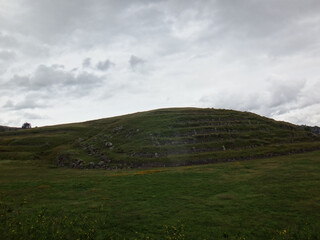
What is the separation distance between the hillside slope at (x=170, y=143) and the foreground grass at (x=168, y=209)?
122 feet

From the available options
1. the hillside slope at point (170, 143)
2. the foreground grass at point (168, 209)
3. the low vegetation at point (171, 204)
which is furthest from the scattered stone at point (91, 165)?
the foreground grass at point (168, 209)

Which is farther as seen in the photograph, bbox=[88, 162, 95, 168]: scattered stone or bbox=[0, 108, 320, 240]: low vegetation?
bbox=[88, 162, 95, 168]: scattered stone

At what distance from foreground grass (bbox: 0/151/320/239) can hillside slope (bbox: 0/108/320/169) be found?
37155 mm

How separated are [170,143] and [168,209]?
209ft

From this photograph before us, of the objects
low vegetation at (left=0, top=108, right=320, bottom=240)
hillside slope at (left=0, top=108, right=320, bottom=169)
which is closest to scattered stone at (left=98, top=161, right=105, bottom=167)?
hillside slope at (left=0, top=108, right=320, bottom=169)

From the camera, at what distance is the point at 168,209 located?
26.5 m

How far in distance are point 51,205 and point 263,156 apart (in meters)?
72.2

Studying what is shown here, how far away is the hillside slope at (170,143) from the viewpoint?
7806 cm

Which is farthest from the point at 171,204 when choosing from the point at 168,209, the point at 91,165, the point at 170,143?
the point at 170,143

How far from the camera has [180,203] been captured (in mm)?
28750

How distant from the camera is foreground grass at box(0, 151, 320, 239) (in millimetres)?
20312

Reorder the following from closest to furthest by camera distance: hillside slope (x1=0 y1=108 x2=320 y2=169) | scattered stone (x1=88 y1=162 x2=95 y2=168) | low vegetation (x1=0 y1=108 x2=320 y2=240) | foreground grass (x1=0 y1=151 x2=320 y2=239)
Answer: foreground grass (x1=0 y1=151 x2=320 y2=239)
low vegetation (x1=0 y1=108 x2=320 y2=240)
scattered stone (x1=88 y1=162 x2=95 y2=168)
hillside slope (x1=0 y1=108 x2=320 y2=169)

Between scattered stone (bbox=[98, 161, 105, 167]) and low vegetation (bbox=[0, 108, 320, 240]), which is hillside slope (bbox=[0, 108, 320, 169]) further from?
low vegetation (bbox=[0, 108, 320, 240])

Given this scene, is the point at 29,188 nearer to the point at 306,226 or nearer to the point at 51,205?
the point at 51,205
